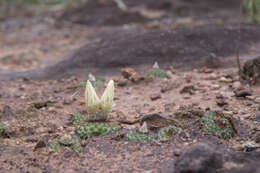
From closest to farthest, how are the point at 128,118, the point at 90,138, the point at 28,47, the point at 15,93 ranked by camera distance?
the point at 90,138, the point at 128,118, the point at 15,93, the point at 28,47

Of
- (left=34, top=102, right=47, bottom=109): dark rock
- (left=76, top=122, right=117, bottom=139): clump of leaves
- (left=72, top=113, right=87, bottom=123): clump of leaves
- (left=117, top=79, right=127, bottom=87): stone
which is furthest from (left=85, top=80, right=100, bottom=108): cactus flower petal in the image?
(left=117, top=79, right=127, bottom=87): stone

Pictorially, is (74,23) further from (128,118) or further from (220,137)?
(220,137)

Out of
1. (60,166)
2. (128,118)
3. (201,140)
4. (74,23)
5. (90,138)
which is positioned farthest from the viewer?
(74,23)

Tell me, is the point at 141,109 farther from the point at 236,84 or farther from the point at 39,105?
the point at 236,84

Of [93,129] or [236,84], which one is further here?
[236,84]

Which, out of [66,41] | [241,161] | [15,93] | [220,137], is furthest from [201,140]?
[66,41]

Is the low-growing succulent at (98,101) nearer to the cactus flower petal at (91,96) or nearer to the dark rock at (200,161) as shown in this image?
the cactus flower petal at (91,96)

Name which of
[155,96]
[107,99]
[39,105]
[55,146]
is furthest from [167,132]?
[39,105]
